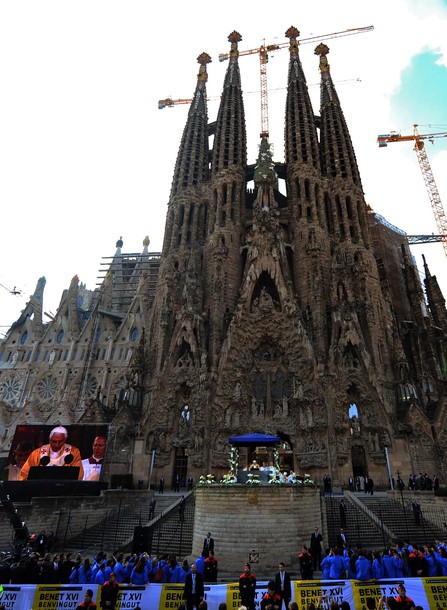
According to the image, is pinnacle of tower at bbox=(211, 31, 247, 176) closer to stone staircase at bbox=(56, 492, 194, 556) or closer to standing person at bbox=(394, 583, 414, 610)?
stone staircase at bbox=(56, 492, 194, 556)

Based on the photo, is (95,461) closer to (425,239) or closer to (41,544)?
(41,544)

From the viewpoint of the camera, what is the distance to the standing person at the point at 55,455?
96.5 feet

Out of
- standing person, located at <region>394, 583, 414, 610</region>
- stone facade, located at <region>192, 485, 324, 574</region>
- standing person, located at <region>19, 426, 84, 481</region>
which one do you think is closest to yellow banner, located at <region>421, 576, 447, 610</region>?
standing person, located at <region>394, 583, 414, 610</region>

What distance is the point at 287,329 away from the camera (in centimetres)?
3591

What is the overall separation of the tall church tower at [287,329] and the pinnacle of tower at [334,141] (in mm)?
258

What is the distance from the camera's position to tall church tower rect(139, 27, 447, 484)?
1257 inches

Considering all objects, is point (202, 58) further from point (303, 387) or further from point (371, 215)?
point (303, 387)

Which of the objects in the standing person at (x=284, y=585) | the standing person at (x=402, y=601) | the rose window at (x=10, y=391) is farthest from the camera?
the rose window at (x=10, y=391)

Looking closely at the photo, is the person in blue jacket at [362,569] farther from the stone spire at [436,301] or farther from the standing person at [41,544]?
the stone spire at [436,301]

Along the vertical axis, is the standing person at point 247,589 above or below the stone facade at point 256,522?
below

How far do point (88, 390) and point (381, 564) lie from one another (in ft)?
145

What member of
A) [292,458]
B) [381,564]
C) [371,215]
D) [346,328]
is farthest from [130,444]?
[371,215]

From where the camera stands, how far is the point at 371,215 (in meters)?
58.4

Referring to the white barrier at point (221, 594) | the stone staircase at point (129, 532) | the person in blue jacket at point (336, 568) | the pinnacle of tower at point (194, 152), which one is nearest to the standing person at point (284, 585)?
the white barrier at point (221, 594)
